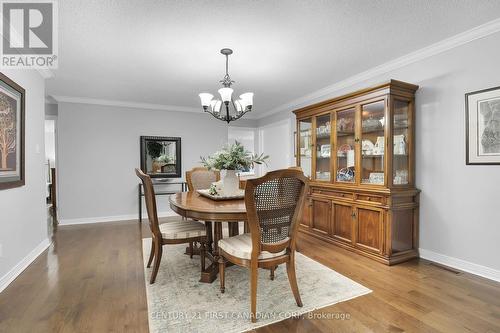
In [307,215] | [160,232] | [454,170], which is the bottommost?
[307,215]

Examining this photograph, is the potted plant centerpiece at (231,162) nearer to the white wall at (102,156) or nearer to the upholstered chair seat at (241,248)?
the upholstered chair seat at (241,248)

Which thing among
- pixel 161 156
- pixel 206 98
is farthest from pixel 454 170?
pixel 161 156

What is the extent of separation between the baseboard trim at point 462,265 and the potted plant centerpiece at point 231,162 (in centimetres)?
215

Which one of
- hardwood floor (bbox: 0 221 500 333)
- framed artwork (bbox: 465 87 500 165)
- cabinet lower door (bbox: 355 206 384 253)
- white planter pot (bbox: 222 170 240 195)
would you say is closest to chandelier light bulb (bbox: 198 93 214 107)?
white planter pot (bbox: 222 170 240 195)

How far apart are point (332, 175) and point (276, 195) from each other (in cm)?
199

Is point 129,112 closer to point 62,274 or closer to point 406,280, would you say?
point 62,274

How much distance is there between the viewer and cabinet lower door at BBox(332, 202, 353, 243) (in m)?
3.22

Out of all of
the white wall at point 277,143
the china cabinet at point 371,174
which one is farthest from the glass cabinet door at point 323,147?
the white wall at point 277,143

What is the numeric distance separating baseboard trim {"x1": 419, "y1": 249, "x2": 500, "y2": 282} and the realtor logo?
4225 millimetres

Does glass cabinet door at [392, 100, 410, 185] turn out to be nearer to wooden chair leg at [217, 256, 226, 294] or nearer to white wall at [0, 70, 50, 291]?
wooden chair leg at [217, 256, 226, 294]

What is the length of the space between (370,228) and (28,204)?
151 inches

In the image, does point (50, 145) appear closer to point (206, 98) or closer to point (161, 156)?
point (161, 156)

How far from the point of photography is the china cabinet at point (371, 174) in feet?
9.33

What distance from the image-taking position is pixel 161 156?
5445 mm
